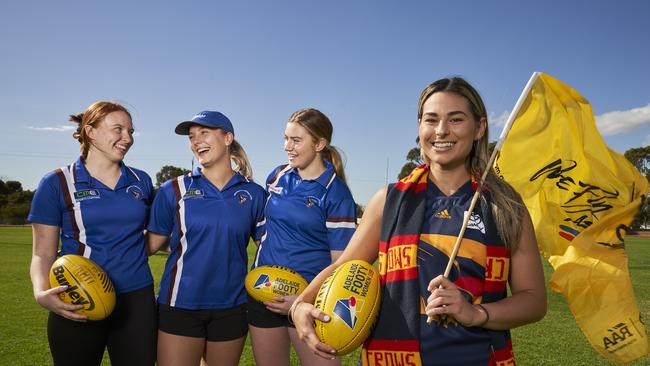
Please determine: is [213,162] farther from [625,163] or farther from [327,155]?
[625,163]

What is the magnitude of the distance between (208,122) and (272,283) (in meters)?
1.32

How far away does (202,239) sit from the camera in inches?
131

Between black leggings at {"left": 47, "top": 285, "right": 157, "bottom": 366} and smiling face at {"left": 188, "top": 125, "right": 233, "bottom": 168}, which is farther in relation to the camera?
smiling face at {"left": 188, "top": 125, "right": 233, "bottom": 168}

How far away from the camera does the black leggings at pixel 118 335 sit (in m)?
2.99

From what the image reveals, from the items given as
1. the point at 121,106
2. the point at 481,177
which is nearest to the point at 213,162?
the point at 121,106

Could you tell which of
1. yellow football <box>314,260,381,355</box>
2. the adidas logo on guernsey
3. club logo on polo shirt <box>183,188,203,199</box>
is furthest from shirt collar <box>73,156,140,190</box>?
the adidas logo on guernsey

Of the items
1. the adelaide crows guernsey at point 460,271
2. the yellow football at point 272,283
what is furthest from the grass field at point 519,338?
the adelaide crows guernsey at point 460,271

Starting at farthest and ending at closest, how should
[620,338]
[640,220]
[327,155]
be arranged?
[640,220] → [327,155] → [620,338]

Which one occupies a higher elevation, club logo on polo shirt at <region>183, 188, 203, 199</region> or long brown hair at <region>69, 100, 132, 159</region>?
long brown hair at <region>69, 100, 132, 159</region>

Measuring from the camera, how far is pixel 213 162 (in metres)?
3.64

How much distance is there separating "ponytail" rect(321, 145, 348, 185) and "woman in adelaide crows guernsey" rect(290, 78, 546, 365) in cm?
165

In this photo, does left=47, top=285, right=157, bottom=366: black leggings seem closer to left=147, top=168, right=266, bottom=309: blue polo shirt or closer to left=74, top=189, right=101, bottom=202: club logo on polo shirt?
left=147, top=168, right=266, bottom=309: blue polo shirt

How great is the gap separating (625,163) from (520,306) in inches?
86.0

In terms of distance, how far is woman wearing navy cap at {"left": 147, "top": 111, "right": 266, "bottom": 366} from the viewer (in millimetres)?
3234
